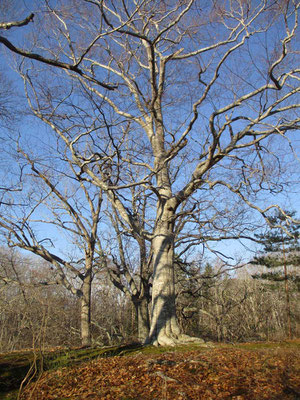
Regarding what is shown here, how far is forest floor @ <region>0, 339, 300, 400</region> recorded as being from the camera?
128 inches

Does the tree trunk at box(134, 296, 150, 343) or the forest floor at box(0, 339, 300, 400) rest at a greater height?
the tree trunk at box(134, 296, 150, 343)

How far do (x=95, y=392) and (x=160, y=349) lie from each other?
2.19 m

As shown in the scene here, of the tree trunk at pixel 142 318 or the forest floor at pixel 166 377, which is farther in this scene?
the tree trunk at pixel 142 318

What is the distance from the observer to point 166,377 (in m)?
3.61

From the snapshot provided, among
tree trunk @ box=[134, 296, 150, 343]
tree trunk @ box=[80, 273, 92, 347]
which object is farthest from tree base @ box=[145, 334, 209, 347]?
tree trunk @ box=[80, 273, 92, 347]

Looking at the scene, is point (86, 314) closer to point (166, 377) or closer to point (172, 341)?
point (172, 341)

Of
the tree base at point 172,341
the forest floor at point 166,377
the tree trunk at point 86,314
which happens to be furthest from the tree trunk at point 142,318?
the forest floor at point 166,377

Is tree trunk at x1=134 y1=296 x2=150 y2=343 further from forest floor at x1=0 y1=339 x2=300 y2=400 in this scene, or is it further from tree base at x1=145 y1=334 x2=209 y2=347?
forest floor at x1=0 y1=339 x2=300 y2=400

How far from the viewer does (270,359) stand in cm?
469

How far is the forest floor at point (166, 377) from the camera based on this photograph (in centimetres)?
324

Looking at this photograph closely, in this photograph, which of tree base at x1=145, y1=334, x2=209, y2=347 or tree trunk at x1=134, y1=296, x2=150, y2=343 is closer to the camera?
tree base at x1=145, y1=334, x2=209, y2=347

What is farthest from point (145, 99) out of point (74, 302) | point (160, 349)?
point (74, 302)

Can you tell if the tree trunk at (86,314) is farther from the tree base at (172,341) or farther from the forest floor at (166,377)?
the forest floor at (166,377)

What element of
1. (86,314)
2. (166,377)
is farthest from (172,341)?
(86,314)
